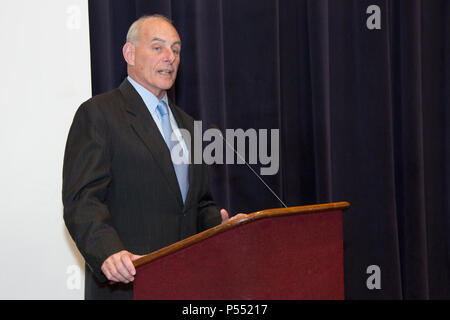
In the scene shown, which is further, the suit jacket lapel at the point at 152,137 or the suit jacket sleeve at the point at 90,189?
the suit jacket lapel at the point at 152,137

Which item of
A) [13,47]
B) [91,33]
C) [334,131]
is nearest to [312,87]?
[334,131]

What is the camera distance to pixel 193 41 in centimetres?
254

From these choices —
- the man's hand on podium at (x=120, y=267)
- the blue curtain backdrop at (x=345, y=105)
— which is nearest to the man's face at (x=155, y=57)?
the man's hand on podium at (x=120, y=267)

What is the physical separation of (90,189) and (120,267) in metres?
0.30

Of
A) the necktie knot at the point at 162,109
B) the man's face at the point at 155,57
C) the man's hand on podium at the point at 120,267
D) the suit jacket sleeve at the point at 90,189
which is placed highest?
the man's face at the point at 155,57

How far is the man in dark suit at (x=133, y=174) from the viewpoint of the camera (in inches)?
51.9

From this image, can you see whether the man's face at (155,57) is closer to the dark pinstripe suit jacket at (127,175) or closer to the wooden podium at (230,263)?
the dark pinstripe suit jacket at (127,175)

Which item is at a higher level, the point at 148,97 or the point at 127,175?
the point at 148,97

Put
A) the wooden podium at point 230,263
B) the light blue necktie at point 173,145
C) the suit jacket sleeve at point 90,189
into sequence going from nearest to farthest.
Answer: the wooden podium at point 230,263, the suit jacket sleeve at point 90,189, the light blue necktie at point 173,145

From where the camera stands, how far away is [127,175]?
1495 millimetres

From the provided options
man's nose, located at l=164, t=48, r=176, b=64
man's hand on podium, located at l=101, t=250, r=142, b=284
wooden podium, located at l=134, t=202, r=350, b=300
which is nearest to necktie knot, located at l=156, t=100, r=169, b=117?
man's nose, located at l=164, t=48, r=176, b=64

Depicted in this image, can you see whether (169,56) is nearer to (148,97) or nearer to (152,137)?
(148,97)

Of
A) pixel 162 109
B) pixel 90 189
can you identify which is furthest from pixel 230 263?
pixel 162 109

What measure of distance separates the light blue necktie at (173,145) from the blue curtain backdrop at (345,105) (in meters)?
0.85
